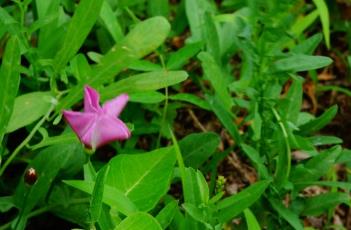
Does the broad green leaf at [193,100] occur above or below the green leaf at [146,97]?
below

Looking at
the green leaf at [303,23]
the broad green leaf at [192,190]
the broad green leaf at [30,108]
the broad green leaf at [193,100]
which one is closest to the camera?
the broad green leaf at [192,190]

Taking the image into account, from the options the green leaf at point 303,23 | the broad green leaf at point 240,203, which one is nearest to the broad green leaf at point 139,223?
the broad green leaf at point 240,203

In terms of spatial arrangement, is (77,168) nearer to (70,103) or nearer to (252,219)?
(70,103)

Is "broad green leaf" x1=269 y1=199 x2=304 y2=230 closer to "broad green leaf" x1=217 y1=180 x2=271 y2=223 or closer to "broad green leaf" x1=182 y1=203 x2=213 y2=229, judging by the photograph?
"broad green leaf" x1=217 y1=180 x2=271 y2=223

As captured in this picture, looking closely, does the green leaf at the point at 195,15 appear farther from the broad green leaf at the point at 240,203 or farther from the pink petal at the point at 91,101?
the pink petal at the point at 91,101

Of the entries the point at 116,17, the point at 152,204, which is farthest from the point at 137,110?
the point at 152,204

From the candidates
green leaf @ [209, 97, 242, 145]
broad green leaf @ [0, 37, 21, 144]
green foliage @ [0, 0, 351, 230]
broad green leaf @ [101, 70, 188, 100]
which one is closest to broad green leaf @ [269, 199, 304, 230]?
green foliage @ [0, 0, 351, 230]

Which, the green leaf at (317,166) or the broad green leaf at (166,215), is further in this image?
the green leaf at (317,166)
